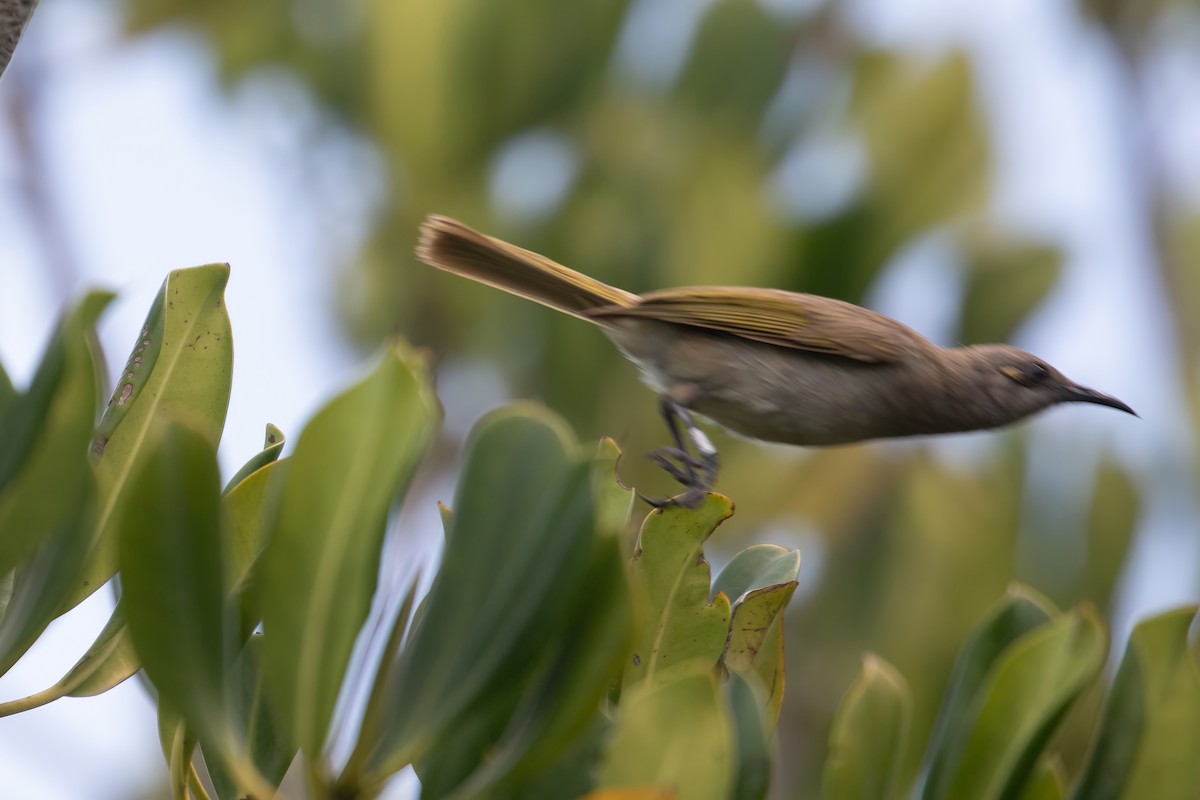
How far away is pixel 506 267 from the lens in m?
3.05

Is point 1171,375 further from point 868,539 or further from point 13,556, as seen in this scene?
point 13,556

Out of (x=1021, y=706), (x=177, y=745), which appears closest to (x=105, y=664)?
(x=177, y=745)

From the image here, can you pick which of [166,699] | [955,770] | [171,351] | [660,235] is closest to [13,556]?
[166,699]

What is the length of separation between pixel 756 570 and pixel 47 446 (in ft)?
3.31

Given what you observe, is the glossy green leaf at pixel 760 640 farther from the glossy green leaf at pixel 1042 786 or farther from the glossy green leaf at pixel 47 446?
the glossy green leaf at pixel 47 446

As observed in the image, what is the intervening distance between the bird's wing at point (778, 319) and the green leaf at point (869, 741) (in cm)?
175

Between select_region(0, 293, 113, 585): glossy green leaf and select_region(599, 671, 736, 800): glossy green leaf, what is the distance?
553 millimetres

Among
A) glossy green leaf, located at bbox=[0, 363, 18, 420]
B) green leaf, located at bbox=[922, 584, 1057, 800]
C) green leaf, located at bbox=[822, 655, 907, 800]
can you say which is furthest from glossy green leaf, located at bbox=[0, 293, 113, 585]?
green leaf, located at bbox=[922, 584, 1057, 800]

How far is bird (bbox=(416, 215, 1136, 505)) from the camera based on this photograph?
313 cm

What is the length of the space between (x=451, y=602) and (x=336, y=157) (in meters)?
6.28

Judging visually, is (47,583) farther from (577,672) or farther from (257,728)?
(577,672)

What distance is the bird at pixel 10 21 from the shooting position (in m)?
1.53

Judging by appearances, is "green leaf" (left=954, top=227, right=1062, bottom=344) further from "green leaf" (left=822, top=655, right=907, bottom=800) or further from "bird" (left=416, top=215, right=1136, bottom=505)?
"green leaf" (left=822, top=655, right=907, bottom=800)

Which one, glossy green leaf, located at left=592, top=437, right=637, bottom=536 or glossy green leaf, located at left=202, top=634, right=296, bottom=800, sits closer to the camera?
glossy green leaf, located at left=202, top=634, right=296, bottom=800
